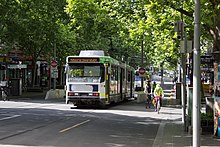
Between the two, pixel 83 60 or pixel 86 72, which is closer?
pixel 83 60

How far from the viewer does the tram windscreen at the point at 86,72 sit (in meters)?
23.9

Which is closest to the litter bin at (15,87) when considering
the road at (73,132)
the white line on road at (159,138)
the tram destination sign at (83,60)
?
the tram destination sign at (83,60)

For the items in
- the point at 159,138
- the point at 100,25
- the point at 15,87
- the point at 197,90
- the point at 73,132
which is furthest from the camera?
the point at 15,87

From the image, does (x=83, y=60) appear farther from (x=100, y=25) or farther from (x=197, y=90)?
(x=197, y=90)

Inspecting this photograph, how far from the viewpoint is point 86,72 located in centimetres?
2409

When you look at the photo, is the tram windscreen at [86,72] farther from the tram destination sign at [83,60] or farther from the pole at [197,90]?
the pole at [197,90]

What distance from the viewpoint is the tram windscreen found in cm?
2395

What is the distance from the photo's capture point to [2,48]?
39.9 metres

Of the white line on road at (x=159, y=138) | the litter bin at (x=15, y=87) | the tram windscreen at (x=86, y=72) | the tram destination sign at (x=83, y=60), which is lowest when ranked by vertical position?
the white line on road at (x=159, y=138)

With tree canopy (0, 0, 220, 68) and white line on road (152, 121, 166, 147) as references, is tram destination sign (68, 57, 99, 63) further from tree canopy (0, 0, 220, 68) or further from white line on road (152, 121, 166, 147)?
white line on road (152, 121, 166, 147)

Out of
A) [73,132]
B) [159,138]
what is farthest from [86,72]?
[159,138]

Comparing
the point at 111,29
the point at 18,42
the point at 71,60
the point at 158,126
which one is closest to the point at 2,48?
the point at 18,42

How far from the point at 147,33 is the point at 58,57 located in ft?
93.1

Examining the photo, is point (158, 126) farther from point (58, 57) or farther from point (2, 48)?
point (58, 57)
